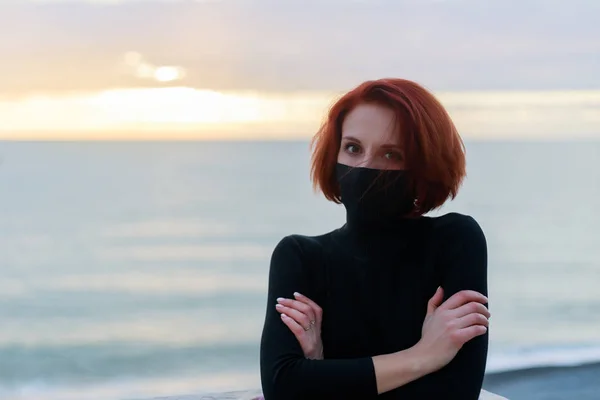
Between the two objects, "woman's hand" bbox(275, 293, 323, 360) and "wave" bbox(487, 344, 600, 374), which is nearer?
"woman's hand" bbox(275, 293, 323, 360)

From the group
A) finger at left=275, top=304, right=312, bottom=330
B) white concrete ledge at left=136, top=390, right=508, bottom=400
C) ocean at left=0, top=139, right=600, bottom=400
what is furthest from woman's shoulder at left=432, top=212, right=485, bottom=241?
ocean at left=0, top=139, right=600, bottom=400

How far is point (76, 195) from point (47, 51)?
2.52 meters

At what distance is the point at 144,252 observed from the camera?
1096cm

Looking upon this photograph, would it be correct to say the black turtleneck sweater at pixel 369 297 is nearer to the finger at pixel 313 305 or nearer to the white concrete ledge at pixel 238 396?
the finger at pixel 313 305

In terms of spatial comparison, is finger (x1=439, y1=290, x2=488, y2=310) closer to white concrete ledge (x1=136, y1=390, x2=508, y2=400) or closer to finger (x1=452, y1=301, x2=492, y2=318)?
finger (x1=452, y1=301, x2=492, y2=318)

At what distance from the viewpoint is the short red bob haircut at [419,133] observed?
1763 mm

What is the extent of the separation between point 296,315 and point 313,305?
0.07 meters

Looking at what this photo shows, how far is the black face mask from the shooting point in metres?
1.82

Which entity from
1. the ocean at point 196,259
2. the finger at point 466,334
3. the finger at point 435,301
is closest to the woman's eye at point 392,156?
the finger at point 435,301

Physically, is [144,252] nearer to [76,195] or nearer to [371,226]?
[76,195]

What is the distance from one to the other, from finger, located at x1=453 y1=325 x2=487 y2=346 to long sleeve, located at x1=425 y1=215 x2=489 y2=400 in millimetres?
21

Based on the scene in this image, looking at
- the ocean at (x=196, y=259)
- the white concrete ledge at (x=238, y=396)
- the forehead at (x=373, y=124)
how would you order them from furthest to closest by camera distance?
the ocean at (x=196, y=259), the white concrete ledge at (x=238, y=396), the forehead at (x=373, y=124)

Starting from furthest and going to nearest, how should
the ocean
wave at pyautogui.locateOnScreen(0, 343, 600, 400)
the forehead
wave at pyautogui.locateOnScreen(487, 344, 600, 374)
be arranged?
1. the ocean
2. wave at pyautogui.locateOnScreen(0, 343, 600, 400)
3. wave at pyautogui.locateOnScreen(487, 344, 600, 374)
4. the forehead

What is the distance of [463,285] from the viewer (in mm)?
1747
